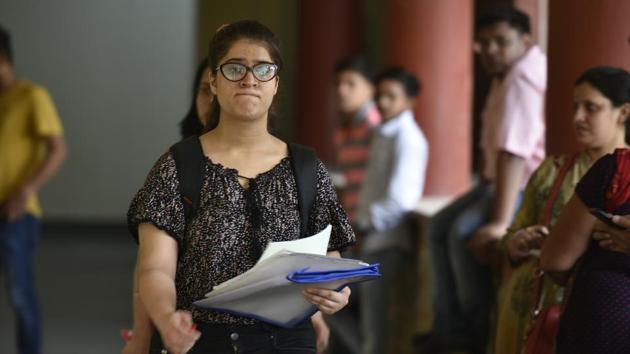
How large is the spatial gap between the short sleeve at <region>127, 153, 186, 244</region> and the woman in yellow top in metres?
1.50

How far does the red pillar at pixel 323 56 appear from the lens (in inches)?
471

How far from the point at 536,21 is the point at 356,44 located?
202 inches

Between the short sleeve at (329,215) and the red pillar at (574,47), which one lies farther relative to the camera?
the red pillar at (574,47)

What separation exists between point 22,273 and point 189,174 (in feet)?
13.7

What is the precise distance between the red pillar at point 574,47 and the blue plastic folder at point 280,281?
1789 mm

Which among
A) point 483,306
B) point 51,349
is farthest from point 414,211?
point 51,349

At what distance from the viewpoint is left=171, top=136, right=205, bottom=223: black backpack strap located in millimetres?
3166

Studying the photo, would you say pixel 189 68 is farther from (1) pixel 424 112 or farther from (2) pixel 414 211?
(2) pixel 414 211

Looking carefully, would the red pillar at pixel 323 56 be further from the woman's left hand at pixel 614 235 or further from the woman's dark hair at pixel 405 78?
the woman's left hand at pixel 614 235

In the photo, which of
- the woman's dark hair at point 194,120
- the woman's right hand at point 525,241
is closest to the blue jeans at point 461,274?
the woman's right hand at point 525,241

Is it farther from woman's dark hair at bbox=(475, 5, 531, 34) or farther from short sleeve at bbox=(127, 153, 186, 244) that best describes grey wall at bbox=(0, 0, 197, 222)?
short sleeve at bbox=(127, 153, 186, 244)

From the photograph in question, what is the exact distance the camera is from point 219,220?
3.16 meters

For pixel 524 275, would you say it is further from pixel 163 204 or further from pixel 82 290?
pixel 82 290

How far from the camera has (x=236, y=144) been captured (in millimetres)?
3242
